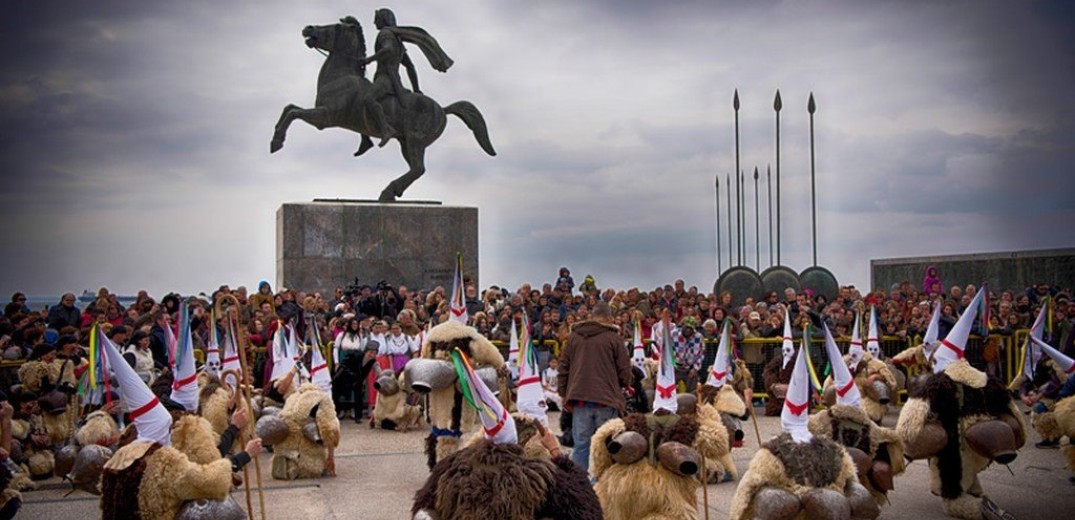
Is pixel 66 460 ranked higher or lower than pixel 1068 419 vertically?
lower

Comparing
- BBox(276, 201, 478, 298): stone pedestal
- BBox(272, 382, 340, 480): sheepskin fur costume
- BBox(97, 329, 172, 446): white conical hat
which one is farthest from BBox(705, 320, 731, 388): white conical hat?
BBox(276, 201, 478, 298): stone pedestal

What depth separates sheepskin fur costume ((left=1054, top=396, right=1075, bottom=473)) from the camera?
9219 millimetres

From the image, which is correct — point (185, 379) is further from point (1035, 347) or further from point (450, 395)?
point (1035, 347)

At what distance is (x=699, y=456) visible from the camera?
6.92 m

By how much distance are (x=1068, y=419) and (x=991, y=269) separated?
1721cm

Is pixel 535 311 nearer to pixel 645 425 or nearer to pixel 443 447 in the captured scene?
pixel 443 447

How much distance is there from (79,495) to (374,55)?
12990 mm

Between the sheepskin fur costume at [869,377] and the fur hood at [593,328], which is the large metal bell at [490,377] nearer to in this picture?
the fur hood at [593,328]

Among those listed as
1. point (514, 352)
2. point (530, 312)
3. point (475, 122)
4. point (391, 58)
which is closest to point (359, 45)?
point (391, 58)

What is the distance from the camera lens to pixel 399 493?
10008 millimetres

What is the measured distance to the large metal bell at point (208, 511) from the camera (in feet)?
19.7

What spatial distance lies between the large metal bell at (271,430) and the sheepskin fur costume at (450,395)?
184 centimetres

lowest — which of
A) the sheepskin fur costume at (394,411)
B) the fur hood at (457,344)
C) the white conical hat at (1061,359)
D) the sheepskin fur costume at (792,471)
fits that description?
the sheepskin fur costume at (394,411)

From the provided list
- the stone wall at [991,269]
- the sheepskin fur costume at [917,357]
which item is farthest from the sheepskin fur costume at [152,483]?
the stone wall at [991,269]
